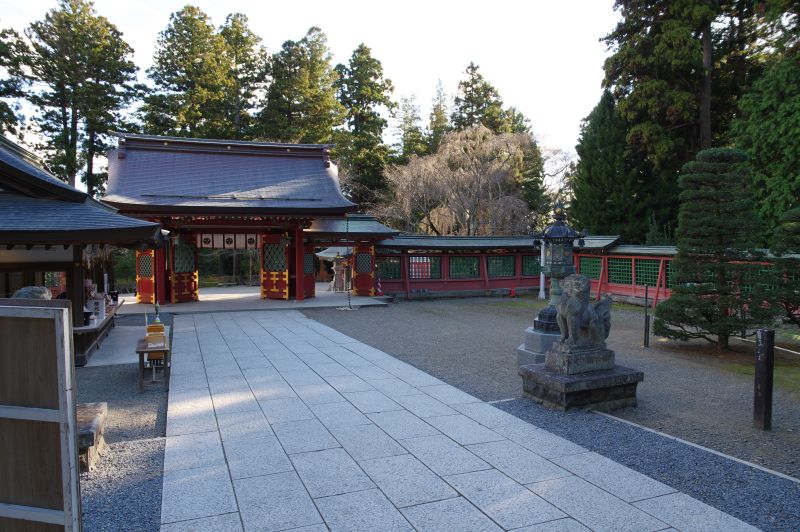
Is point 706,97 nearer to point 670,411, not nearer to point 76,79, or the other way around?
point 670,411

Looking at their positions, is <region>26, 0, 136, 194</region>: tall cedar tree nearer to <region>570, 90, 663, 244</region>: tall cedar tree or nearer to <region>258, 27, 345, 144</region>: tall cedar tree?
<region>258, 27, 345, 144</region>: tall cedar tree

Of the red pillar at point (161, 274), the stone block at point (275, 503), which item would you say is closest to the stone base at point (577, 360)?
the stone block at point (275, 503)

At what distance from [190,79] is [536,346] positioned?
84.6 ft

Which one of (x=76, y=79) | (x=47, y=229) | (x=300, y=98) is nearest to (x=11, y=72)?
(x=76, y=79)

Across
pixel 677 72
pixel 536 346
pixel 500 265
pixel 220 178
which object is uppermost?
pixel 677 72

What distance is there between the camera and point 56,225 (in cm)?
683

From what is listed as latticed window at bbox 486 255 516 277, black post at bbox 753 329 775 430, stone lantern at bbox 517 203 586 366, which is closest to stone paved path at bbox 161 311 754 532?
stone lantern at bbox 517 203 586 366

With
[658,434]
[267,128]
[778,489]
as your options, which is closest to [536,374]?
[658,434]

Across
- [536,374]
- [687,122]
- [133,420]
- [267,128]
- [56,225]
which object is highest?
[267,128]

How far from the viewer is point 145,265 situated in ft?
53.3

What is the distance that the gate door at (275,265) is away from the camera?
56.2 ft

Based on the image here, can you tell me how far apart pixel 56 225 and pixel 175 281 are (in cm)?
996

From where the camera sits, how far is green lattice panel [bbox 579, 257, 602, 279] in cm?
1872

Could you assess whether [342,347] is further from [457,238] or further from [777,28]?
[777,28]
